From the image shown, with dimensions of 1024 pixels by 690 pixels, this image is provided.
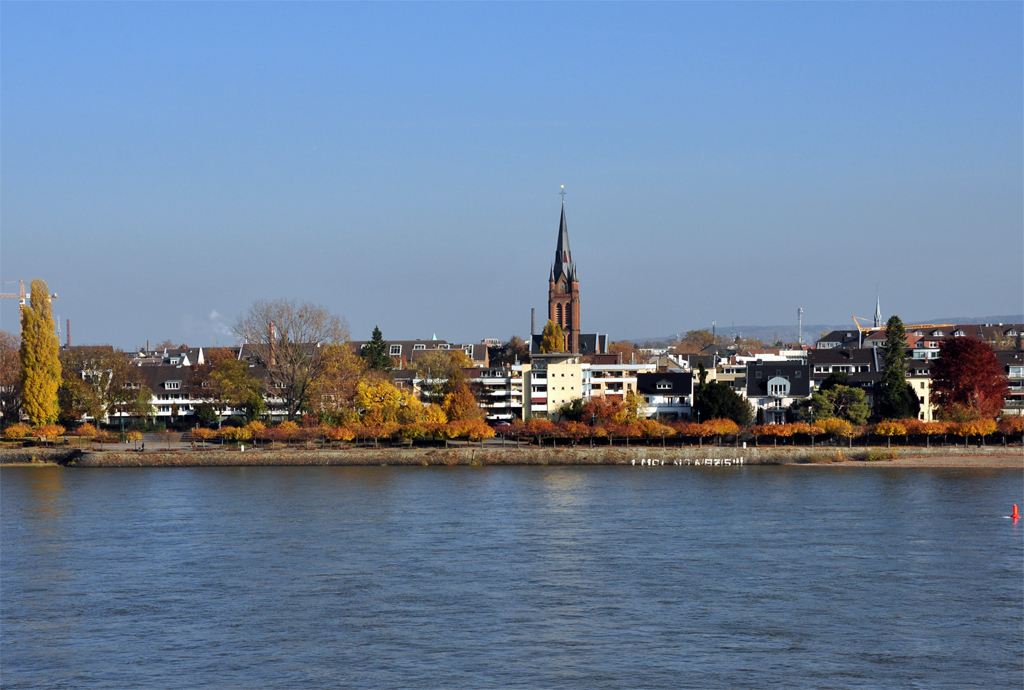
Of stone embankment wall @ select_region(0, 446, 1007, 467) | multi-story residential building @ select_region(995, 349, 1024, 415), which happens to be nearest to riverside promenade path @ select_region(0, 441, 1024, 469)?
stone embankment wall @ select_region(0, 446, 1007, 467)

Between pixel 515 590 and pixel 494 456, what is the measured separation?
93.1 feet

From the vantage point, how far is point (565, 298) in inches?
4107

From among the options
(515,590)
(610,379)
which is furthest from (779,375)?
(515,590)

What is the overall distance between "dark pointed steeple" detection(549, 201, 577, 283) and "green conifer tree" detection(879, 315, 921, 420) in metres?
45.8

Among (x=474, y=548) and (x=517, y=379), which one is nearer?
(x=474, y=548)

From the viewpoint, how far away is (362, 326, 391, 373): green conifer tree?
70556 mm

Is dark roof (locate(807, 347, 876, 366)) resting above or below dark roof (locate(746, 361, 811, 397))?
above

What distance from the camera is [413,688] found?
53.4 ft

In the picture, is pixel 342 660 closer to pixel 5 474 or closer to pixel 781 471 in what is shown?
pixel 781 471

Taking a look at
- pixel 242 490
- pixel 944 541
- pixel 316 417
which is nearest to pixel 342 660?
pixel 944 541

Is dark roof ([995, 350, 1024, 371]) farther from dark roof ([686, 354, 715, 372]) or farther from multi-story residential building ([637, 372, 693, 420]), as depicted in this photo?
dark roof ([686, 354, 715, 372])

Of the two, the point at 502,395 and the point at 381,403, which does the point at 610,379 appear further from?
the point at 381,403

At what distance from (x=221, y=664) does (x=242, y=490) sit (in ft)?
75.0

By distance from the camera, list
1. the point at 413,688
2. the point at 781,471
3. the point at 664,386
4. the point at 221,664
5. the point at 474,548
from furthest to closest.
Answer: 1. the point at 664,386
2. the point at 781,471
3. the point at 474,548
4. the point at 221,664
5. the point at 413,688
